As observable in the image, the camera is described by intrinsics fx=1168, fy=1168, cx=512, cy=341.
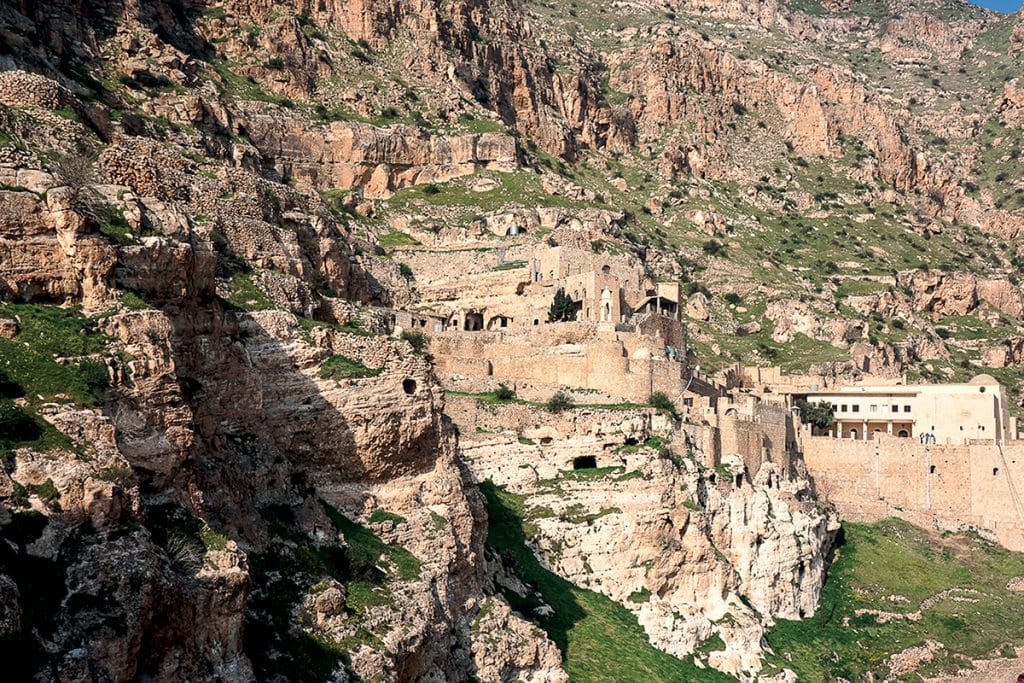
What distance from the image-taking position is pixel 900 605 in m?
47.9

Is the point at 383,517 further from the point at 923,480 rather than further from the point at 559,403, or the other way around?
the point at 923,480

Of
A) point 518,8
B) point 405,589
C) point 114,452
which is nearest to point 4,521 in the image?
point 114,452

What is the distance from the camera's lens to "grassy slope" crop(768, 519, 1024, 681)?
4328cm

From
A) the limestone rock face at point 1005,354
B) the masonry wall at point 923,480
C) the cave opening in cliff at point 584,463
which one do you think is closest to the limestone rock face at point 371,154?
the masonry wall at point 923,480

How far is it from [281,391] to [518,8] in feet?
309

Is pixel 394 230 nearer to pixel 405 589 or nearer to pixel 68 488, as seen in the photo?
pixel 405 589

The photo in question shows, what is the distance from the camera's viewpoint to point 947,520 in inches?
2185

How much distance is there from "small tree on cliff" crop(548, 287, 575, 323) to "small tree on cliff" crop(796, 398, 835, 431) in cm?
1446

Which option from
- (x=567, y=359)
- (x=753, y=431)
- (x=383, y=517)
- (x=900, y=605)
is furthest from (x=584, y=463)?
(x=383, y=517)

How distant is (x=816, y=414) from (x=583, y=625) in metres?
30.8

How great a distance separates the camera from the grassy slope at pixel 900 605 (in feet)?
142

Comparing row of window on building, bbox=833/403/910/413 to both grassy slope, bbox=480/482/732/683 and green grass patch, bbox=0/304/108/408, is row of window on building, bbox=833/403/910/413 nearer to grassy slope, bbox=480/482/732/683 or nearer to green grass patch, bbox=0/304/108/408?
grassy slope, bbox=480/482/732/683

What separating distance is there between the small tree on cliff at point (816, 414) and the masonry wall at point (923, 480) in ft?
14.8

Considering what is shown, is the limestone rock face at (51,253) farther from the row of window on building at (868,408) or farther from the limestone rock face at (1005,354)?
the limestone rock face at (1005,354)
